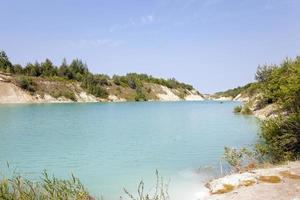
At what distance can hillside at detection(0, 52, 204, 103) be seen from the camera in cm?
9806

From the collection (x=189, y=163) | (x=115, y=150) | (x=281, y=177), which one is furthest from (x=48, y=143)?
(x=281, y=177)

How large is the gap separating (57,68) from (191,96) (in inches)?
3503

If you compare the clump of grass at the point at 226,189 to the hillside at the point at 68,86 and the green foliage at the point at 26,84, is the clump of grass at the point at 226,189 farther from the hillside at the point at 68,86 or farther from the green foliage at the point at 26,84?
the green foliage at the point at 26,84

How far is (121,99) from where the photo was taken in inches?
5221

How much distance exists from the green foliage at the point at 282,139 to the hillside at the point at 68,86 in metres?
87.0

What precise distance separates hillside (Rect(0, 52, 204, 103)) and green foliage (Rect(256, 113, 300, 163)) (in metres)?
87.0

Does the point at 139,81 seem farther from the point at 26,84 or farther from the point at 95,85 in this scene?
the point at 26,84

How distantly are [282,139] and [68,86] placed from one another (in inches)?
4146

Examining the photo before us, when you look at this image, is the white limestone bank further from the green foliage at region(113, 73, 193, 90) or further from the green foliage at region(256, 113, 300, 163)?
the green foliage at region(256, 113, 300, 163)

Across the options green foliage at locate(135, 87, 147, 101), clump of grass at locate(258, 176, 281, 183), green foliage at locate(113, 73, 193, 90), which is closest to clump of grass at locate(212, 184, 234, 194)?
clump of grass at locate(258, 176, 281, 183)

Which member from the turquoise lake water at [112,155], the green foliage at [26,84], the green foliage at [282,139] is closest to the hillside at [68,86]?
the green foliage at [26,84]

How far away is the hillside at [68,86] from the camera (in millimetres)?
98062

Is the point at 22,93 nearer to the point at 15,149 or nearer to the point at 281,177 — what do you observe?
the point at 15,149

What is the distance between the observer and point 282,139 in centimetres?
1483
